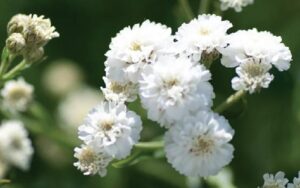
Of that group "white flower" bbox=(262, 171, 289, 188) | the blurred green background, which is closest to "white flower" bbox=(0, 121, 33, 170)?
the blurred green background

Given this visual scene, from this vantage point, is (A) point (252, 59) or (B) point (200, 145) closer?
(B) point (200, 145)

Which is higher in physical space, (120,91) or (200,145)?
(120,91)

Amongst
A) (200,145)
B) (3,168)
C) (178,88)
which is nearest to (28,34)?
(178,88)

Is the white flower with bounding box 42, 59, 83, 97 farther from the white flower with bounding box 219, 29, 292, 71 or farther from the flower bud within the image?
the white flower with bounding box 219, 29, 292, 71

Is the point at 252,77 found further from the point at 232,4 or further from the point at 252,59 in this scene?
the point at 232,4

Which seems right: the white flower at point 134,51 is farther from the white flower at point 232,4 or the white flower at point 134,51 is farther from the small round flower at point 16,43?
the white flower at point 232,4

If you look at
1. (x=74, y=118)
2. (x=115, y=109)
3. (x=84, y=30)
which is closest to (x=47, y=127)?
(x=74, y=118)

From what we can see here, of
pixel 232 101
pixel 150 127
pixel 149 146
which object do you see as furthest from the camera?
pixel 150 127
